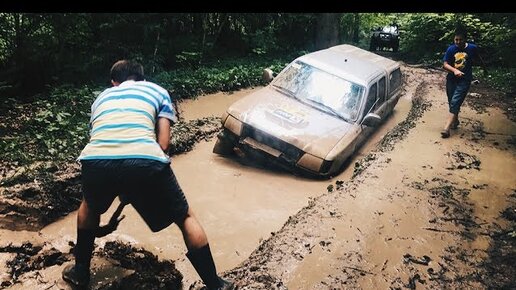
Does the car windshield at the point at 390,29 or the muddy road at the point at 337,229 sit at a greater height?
the muddy road at the point at 337,229

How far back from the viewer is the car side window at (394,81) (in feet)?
25.8

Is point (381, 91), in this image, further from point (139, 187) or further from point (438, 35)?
point (438, 35)

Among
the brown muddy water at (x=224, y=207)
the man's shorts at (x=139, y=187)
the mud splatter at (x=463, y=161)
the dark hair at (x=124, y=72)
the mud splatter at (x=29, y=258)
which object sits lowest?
the mud splatter at (x=463, y=161)

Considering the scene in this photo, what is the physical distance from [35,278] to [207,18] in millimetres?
10916

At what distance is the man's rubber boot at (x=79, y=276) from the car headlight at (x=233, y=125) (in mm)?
3251

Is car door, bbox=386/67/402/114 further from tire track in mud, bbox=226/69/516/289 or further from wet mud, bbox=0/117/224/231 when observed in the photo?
wet mud, bbox=0/117/224/231

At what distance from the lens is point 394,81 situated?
26.7ft

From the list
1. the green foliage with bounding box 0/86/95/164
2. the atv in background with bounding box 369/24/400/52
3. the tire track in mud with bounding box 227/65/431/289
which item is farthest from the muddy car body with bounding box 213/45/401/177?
the atv in background with bounding box 369/24/400/52

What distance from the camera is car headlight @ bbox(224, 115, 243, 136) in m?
5.79

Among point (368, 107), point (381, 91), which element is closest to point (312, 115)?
point (368, 107)

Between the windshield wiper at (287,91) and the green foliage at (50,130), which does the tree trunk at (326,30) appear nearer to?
the windshield wiper at (287,91)

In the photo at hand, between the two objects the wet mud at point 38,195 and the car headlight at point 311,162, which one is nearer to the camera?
the wet mud at point 38,195

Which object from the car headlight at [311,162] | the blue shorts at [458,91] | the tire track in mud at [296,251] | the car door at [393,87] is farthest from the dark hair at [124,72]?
the car door at [393,87]
